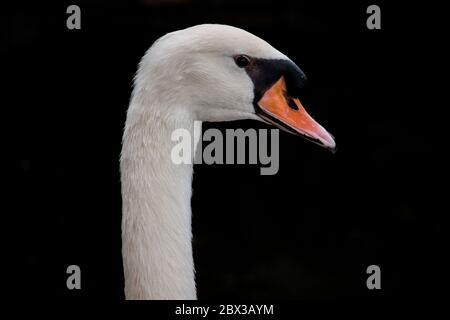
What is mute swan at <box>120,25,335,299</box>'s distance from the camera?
213cm

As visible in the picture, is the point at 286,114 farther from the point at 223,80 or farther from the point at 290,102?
the point at 223,80

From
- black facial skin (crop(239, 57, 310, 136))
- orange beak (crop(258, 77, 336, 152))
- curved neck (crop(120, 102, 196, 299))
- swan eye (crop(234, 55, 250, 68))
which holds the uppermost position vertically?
swan eye (crop(234, 55, 250, 68))

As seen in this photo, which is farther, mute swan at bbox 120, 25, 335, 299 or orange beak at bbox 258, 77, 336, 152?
orange beak at bbox 258, 77, 336, 152

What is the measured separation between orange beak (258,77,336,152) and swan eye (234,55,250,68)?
10 cm

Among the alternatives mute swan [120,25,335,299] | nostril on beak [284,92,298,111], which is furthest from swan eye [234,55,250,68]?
nostril on beak [284,92,298,111]

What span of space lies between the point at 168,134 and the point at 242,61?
0.77 ft

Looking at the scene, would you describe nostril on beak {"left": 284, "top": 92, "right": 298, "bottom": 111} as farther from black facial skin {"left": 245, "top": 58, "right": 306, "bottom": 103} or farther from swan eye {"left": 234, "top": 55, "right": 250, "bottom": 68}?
swan eye {"left": 234, "top": 55, "right": 250, "bottom": 68}

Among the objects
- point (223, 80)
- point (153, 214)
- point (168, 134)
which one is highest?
point (223, 80)

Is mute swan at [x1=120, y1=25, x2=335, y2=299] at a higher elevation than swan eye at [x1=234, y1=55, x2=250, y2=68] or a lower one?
lower

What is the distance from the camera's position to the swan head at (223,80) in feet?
7.10

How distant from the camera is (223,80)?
2.24m

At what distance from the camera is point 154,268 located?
212 centimetres

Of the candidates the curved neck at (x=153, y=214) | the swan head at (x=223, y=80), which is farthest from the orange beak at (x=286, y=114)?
the curved neck at (x=153, y=214)

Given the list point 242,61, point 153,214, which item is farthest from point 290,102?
point 153,214
